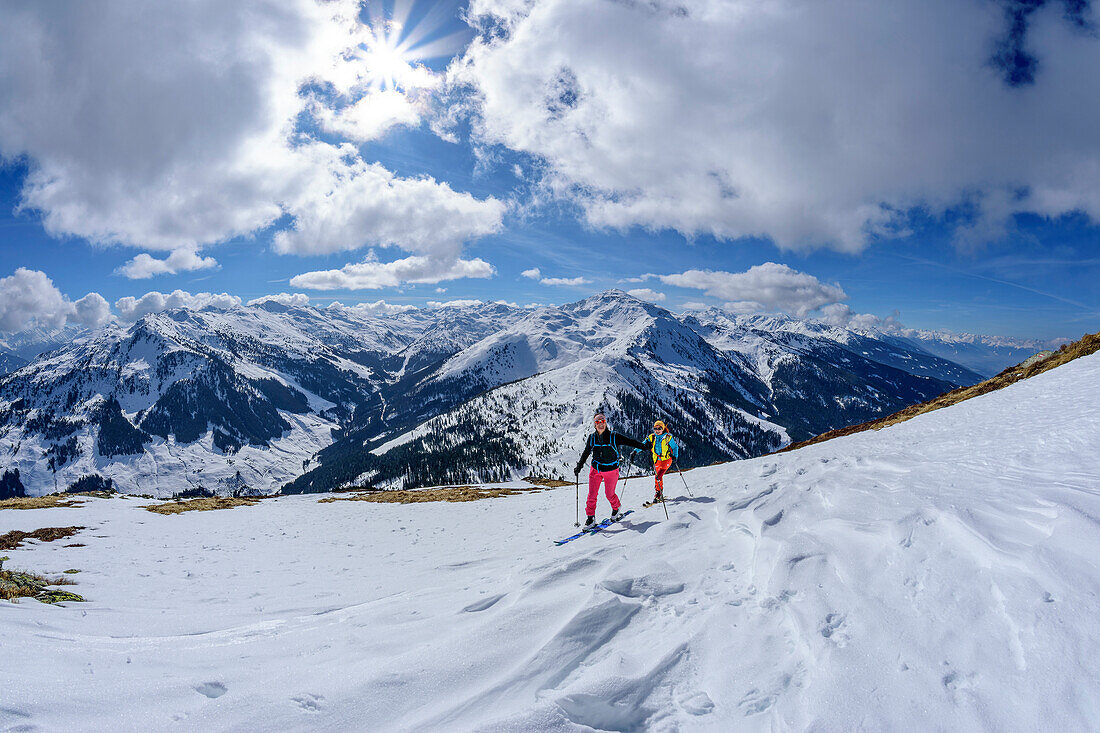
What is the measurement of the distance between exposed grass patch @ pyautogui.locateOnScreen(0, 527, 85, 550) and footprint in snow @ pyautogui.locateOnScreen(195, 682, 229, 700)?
17747 mm

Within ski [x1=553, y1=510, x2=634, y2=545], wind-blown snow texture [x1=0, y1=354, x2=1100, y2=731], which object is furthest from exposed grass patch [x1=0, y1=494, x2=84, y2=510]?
ski [x1=553, y1=510, x2=634, y2=545]

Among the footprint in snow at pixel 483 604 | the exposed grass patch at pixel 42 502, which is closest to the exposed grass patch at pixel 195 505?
the exposed grass patch at pixel 42 502

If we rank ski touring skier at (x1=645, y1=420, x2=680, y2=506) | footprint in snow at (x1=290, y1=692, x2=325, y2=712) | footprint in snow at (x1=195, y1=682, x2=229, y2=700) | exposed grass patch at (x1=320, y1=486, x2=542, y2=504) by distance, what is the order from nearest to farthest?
footprint in snow at (x1=290, y1=692, x2=325, y2=712) → footprint in snow at (x1=195, y1=682, x2=229, y2=700) → ski touring skier at (x1=645, y1=420, x2=680, y2=506) → exposed grass patch at (x1=320, y1=486, x2=542, y2=504)

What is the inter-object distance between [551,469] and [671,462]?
157439mm

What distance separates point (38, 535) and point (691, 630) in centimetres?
2442

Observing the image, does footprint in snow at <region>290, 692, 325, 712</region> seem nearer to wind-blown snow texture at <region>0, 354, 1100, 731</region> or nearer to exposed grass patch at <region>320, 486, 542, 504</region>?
wind-blown snow texture at <region>0, 354, 1100, 731</region>

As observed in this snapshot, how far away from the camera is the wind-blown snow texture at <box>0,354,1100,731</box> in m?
3.77

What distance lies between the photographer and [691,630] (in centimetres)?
507

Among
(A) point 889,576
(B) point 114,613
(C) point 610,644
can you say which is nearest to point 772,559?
(A) point 889,576

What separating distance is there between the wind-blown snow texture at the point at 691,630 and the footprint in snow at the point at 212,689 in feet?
0.12

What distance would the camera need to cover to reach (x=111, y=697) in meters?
4.08

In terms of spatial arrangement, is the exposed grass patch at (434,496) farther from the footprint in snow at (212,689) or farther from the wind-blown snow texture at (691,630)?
the footprint in snow at (212,689)

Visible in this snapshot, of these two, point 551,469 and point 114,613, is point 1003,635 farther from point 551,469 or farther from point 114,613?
point 551,469

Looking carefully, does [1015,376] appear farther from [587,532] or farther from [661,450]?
[587,532]
